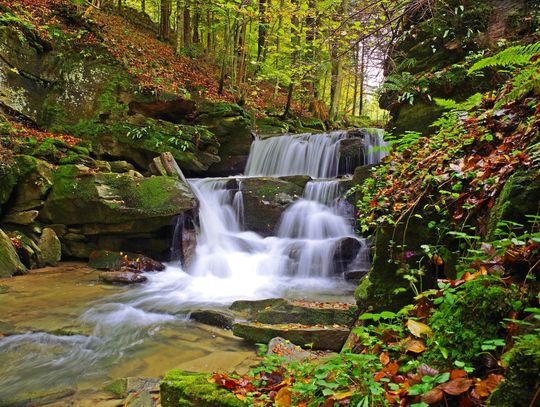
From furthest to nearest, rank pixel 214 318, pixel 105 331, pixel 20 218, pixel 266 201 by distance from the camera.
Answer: pixel 266 201, pixel 20 218, pixel 214 318, pixel 105 331

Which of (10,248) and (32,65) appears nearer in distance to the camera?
(10,248)

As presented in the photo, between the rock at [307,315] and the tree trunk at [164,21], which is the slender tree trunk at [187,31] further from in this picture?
the rock at [307,315]

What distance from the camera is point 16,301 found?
20.0 feet

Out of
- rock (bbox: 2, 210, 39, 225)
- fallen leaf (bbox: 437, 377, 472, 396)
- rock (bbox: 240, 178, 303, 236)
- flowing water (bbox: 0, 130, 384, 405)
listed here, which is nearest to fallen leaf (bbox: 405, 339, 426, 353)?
fallen leaf (bbox: 437, 377, 472, 396)

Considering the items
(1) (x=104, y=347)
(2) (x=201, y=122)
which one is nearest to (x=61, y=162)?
(2) (x=201, y=122)

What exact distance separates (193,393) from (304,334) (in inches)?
88.9

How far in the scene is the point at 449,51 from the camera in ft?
21.1

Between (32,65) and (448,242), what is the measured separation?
12.6 m

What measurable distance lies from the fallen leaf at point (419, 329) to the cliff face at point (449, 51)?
15.2 feet

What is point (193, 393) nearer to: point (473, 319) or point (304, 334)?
point (473, 319)

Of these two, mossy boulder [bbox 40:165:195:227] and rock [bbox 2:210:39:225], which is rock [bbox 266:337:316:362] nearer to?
mossy boulder [bbox 40:165:195:227]

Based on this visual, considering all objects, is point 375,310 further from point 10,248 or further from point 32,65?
point 32,65

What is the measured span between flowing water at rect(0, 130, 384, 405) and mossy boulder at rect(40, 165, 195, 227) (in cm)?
136

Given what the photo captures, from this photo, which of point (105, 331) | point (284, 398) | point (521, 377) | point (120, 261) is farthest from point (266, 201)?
point (521, 377)
